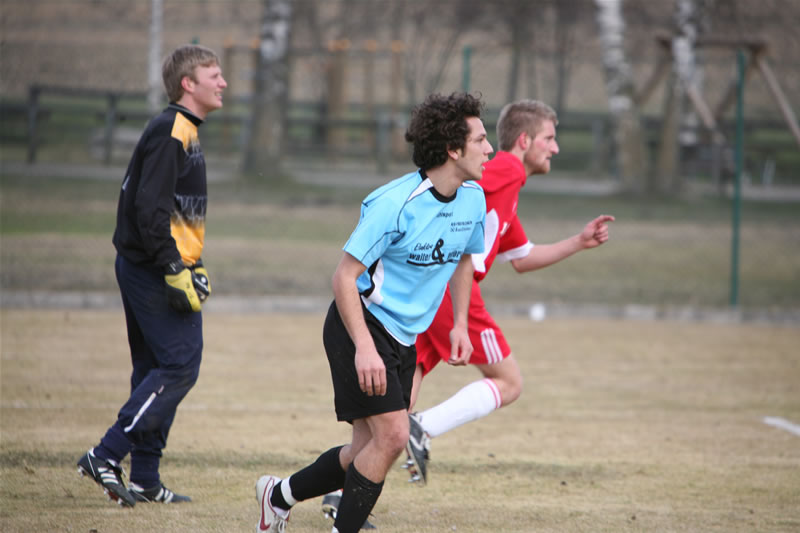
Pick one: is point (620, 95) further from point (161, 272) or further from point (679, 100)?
point (161, 272)

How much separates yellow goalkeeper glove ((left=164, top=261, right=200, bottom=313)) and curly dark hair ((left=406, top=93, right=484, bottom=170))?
1246 mm

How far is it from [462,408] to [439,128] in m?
1.71

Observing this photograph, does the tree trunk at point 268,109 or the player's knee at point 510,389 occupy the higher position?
the tree trunk at point 268,109

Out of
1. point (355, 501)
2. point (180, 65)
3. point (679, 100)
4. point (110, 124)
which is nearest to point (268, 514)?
point (355, 501)

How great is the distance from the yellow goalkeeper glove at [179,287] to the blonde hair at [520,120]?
178 centimetres

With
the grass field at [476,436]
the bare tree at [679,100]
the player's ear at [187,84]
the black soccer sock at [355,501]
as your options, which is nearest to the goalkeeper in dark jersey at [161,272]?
the player's ear at [187,84]

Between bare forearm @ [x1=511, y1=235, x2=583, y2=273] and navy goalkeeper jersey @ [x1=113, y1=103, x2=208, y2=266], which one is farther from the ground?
navy goalkeeper jersey @ [x1=113, y1=103, x2=208, y2=266]

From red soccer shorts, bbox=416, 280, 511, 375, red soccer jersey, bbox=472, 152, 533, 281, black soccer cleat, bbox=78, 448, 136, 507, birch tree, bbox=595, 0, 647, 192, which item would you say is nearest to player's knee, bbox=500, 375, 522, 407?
Result: red soccer shorts, bbox=416, 280, 511, 375

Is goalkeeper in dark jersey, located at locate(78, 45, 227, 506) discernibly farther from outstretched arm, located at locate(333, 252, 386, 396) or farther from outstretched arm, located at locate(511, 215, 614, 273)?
outstretched arm, located at locate(511, 215, 614, 273)

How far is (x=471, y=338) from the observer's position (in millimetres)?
5047

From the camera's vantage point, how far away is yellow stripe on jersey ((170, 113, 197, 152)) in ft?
14.9

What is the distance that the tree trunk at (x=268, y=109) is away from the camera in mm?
13492

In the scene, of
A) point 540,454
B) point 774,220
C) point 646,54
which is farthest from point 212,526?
point 646,54

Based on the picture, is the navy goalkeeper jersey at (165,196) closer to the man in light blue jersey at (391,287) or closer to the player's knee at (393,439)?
the man in light blue jersey at (391,287)
